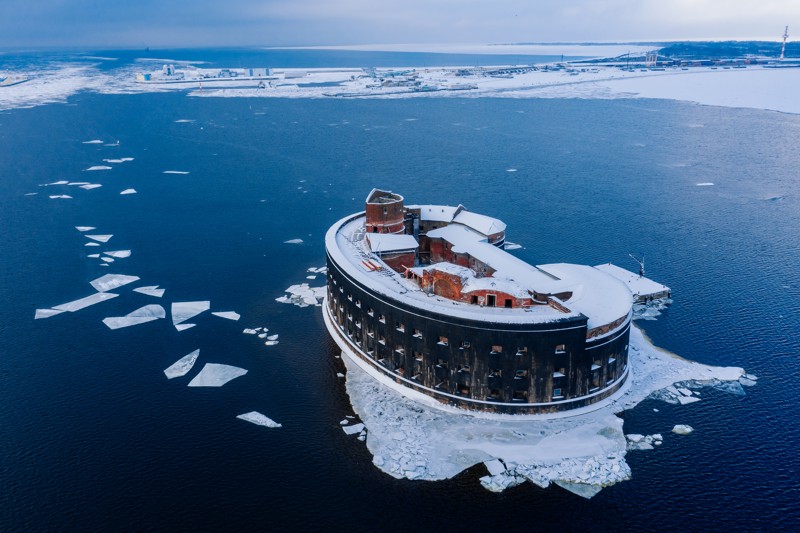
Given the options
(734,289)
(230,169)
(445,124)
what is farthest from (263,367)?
(445,124)

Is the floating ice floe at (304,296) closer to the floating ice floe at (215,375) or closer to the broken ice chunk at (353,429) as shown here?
the floating ice floe at (215,375)

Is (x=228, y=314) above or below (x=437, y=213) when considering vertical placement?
below

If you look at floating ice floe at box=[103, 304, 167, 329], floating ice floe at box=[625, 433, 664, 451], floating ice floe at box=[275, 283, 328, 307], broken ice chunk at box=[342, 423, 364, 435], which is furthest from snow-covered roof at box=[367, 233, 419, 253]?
floating ice floe at box=[625, 433, 664, 451]

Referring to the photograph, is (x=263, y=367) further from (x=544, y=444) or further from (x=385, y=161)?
(x=385, y=161)

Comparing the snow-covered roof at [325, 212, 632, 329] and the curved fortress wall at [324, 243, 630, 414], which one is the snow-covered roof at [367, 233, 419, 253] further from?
the curved fortress wall at [324, 243, 630, 414]

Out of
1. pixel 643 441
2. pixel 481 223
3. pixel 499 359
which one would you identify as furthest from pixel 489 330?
pixel 481 223

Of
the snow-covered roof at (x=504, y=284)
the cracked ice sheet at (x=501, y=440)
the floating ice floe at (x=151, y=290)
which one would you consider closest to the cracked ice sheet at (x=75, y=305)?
the floating ice floe at (x=151, y=290)

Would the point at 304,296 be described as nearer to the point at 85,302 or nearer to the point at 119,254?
the point at 85,302
